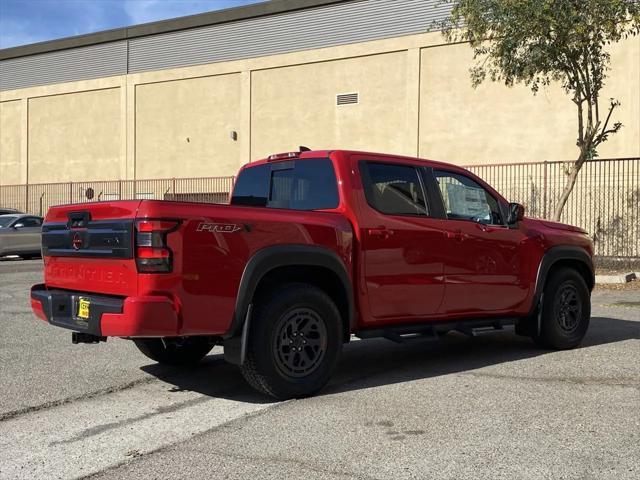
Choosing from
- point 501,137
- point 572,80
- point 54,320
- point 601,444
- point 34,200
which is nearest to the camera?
point 601,444

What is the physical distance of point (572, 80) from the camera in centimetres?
1533

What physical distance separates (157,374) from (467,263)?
3087 mm

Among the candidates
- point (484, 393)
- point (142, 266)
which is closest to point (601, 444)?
point (484, 393)

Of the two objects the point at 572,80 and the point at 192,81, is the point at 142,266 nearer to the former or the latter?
the point at 572,80

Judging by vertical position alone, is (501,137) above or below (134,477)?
above

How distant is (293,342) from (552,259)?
337 cm

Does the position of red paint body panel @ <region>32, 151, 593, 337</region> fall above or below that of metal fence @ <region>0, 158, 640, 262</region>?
below

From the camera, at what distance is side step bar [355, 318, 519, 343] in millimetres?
6057

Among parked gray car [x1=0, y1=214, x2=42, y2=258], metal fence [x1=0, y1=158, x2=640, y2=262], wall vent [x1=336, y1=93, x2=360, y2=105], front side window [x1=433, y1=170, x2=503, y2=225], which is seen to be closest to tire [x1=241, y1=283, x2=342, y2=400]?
front side window [x1=433, y1=170, x2=503, y2=225]

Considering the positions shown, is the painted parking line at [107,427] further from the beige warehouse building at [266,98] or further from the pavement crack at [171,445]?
the beige warehouse building at [266,98]

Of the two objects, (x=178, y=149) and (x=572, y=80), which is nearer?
(x=572, y=80)

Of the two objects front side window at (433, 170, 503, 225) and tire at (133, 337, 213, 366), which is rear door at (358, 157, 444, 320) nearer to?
front side window at (433, 170, 503, 225)

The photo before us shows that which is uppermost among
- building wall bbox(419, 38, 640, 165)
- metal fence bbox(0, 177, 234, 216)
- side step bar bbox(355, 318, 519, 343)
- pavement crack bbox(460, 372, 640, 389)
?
building wall bbox(419, 38, 640, 165)

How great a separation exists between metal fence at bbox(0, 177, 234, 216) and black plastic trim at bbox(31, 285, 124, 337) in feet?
65.2
